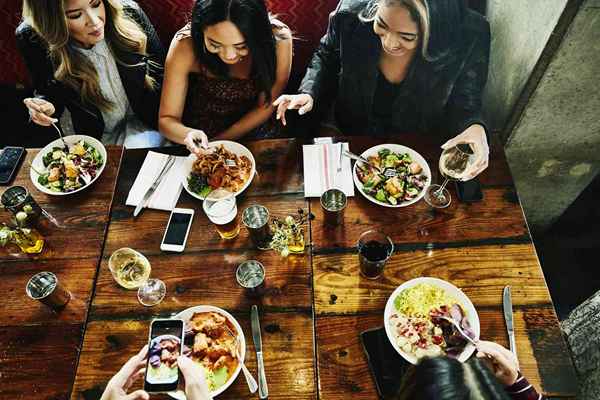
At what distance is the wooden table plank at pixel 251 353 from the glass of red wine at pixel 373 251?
0.32 meters

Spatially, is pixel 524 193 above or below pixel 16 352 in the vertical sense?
above

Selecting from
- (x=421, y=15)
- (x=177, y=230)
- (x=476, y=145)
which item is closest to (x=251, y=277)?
(x=177, y=230)

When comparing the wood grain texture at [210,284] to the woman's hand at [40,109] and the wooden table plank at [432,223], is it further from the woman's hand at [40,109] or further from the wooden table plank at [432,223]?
the woman's hand at [40,109]

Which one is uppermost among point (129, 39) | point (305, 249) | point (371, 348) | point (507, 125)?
point (507, 125)

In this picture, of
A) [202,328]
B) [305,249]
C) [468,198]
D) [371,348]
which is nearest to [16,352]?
[202,328]

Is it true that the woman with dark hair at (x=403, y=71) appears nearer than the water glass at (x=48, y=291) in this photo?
No

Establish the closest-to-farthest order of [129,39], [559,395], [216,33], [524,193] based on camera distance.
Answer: [559,395], [216,33], [129,39], [524,193]

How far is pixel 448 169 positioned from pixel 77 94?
2.21 m

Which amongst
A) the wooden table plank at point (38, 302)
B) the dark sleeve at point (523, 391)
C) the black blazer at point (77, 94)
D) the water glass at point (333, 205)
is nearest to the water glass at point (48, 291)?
the wooden table plank at point (38, 302)

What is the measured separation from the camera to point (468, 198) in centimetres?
202

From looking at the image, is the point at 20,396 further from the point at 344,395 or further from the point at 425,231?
the point at 425,231

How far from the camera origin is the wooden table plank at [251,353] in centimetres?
162

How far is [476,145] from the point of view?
79.4 inches

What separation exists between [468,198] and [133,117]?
86.8 inches
